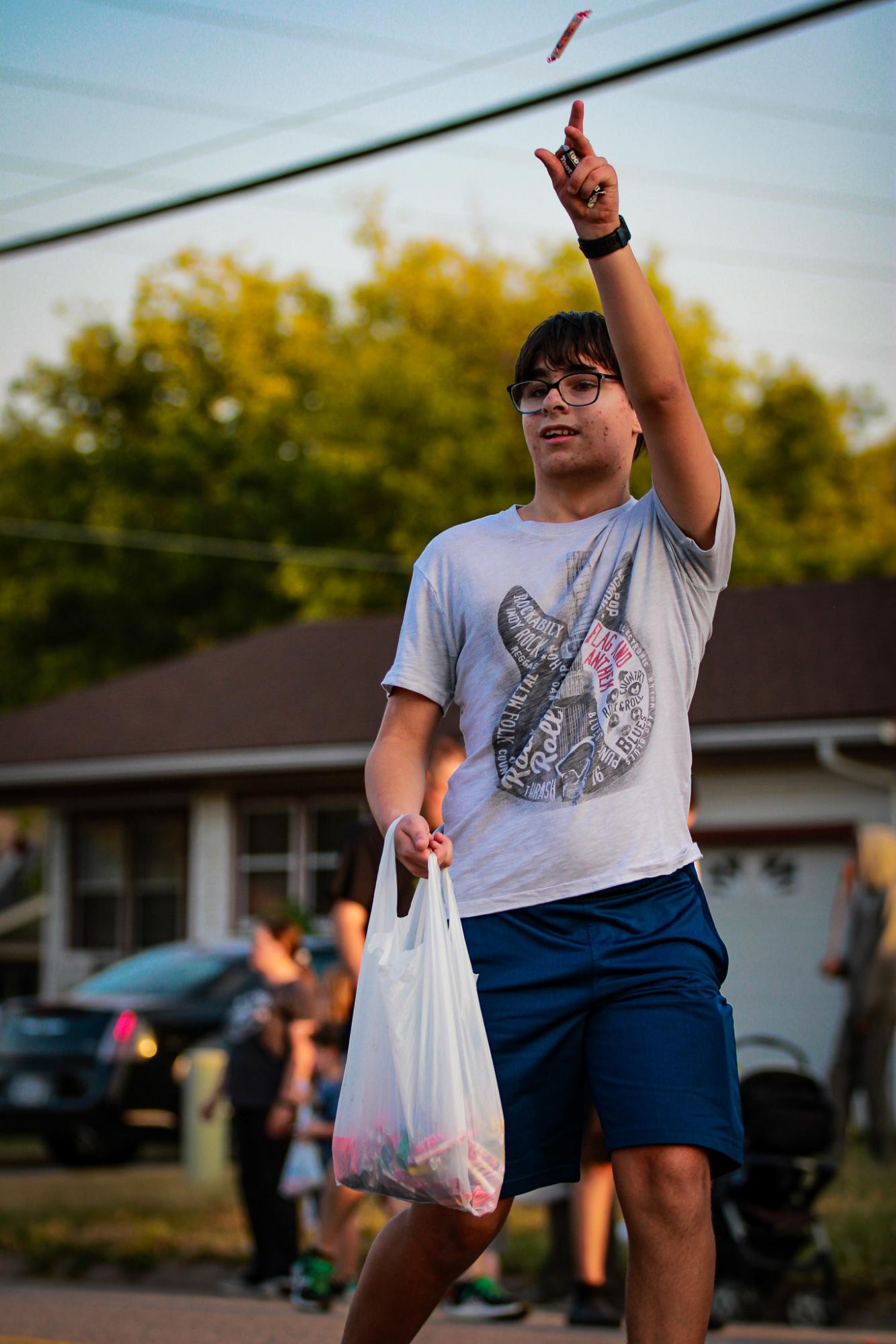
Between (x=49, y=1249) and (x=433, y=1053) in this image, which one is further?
(x=49, y=1249)

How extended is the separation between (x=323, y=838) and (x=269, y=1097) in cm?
1227

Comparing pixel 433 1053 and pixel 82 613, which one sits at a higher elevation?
pixel 82 613

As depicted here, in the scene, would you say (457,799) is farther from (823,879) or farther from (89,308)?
(89,308)

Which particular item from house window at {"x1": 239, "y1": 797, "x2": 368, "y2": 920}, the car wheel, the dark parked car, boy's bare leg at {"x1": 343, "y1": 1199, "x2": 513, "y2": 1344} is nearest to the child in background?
boy's bare leg at {"x1": 343, "y1": 1199, "x2": 513, "y2": 1344}

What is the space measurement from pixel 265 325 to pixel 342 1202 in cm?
3569

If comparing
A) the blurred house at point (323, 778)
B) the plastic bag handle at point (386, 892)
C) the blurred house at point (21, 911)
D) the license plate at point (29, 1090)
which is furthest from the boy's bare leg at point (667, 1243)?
the blurred house at point (21, 911)

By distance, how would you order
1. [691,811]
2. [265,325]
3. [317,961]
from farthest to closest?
1. [265,325]
2. [317,961]
3. [691,811]

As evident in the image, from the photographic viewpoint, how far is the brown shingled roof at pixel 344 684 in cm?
1677

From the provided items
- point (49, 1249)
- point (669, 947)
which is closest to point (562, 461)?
point (669, 947)

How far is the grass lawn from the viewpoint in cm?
767

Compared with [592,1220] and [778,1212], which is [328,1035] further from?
[778,1212]

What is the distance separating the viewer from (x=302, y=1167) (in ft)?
25.1

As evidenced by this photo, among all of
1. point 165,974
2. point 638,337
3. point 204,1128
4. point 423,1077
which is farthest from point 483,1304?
point 165,974

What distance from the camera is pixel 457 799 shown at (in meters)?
3.24
